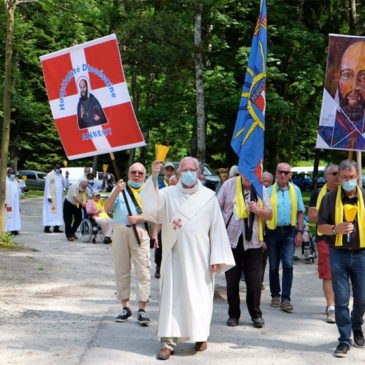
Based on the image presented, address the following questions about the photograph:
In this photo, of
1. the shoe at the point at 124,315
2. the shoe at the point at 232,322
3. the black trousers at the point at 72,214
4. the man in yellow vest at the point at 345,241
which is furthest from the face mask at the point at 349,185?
the black trousers at the point at 72,214

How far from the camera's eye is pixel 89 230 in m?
18.2

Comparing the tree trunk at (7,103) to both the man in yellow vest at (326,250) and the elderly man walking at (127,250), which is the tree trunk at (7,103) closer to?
the elderly man walking at (127,250)

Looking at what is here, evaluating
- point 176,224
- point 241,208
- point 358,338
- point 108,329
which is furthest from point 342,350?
point 108,329

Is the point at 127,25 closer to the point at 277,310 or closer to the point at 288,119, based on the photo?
the point at 288,119

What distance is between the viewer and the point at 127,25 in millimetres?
24047

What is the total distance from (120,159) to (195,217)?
162 ft

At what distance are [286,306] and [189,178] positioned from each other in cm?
304

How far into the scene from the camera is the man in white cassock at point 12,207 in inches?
755

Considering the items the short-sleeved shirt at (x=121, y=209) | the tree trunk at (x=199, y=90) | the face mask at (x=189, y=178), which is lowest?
the short-sleeved shirt at (x=121, y=209)

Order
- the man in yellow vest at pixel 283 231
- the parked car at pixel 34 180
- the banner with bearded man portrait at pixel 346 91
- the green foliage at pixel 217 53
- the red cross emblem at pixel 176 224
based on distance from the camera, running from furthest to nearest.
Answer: the parked car at pixel 34 180
the green foliage at pixel 217 53
the man in yellow vest at pixel 283 231
the banner with bearded man portrait at pixel 346 91
the red cross emblem at pixel 176 224

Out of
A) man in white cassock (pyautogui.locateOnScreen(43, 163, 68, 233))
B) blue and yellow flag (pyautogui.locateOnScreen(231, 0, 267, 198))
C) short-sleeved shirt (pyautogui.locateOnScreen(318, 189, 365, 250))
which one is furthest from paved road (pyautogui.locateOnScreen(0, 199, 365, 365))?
man in white cassock (pyautogui.locateOnScreen(43, 163, 68, 233))

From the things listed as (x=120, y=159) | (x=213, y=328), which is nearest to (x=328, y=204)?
(x=213, y=328)

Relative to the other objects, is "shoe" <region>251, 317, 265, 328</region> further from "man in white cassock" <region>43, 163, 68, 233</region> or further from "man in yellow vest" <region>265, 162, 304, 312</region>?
"man in white cassock" <region>43, 163, 68, 233</region>

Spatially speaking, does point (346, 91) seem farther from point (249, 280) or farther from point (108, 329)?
point (108, 329)
